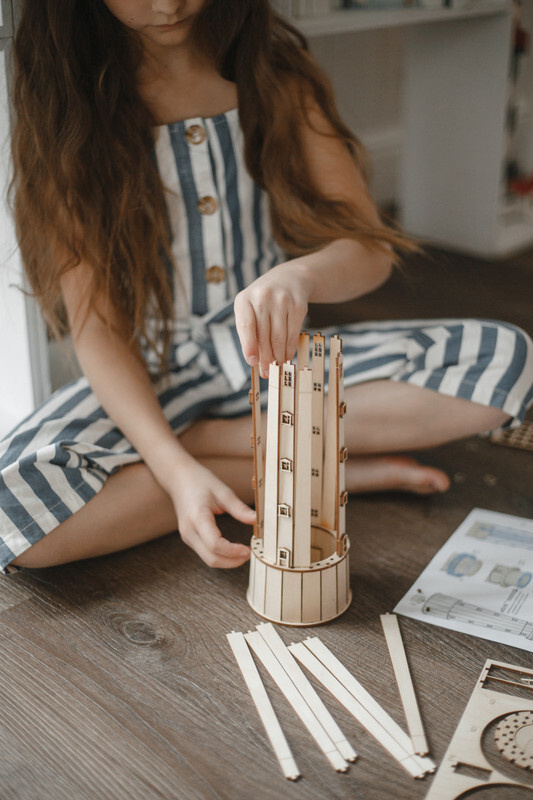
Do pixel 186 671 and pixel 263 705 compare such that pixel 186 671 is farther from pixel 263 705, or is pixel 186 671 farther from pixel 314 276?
pixel 314 276

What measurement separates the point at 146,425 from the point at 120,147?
0.33 metres

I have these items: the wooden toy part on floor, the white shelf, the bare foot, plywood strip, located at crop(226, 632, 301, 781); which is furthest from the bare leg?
the white shelf

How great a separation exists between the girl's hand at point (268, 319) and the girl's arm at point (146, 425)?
0.19m

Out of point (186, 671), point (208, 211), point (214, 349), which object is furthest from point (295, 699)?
point (208, 211)

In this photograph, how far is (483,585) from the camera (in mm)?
982

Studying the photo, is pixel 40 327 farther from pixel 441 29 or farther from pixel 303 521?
pixel 441 29

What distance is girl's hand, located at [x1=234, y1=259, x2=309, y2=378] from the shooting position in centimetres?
82

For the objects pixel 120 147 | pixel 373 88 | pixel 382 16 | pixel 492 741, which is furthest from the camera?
pixel 373 88

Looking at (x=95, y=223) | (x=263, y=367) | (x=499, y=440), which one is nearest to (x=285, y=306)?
(x=263, y=367)

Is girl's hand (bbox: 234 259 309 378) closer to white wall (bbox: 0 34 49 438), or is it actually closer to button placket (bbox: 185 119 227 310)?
button placket (bbox: 185 119 227 310)

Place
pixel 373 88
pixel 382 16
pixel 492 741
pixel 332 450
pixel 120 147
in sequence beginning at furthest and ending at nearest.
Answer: pixel 373 88, pixel 382 16, pixel 120 147, pixel 332 450, pixel 492 741

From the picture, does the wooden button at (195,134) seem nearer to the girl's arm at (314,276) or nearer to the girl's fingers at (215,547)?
the girl's arm at (314,276)

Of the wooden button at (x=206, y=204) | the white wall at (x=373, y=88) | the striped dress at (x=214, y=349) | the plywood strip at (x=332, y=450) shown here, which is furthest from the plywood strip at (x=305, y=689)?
the white wall at (x=373, y=88)

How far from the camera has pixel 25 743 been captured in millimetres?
792
